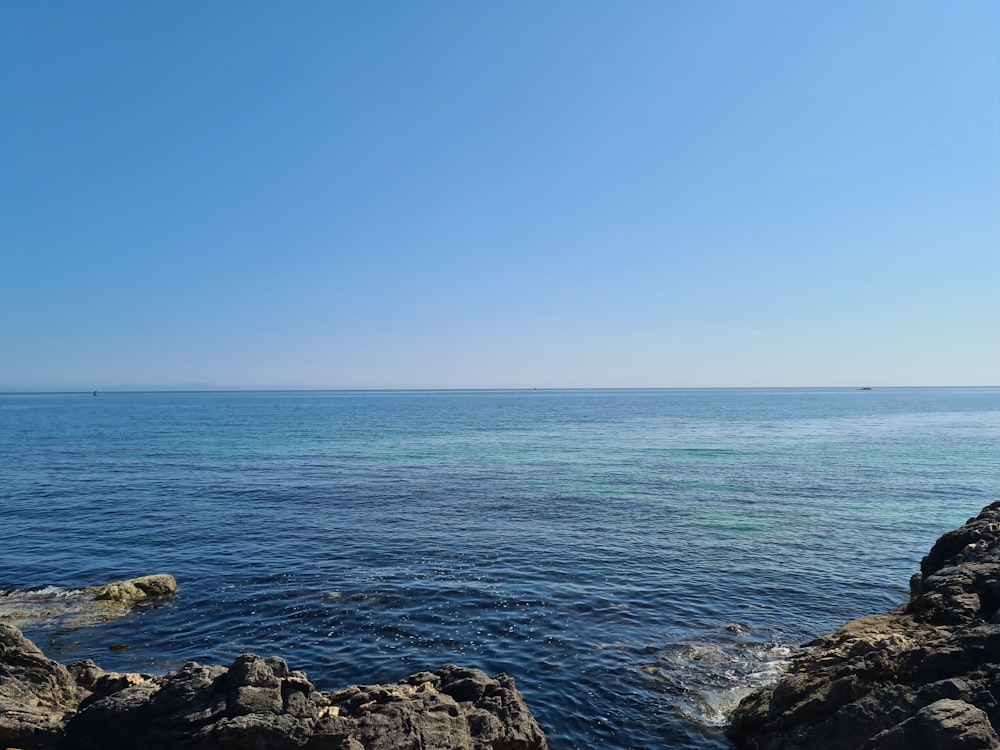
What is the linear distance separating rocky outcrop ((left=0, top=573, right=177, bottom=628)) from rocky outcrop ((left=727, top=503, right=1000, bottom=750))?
22711mm

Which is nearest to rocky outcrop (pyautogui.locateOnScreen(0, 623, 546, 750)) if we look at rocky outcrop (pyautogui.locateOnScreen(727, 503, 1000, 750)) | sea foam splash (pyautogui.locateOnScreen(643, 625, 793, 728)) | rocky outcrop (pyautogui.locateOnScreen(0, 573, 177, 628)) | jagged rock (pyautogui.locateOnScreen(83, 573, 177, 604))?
sea foam splash (pyautogui.locateOnScreen(643, 625, 793, 728))

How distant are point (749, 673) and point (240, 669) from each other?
14.7 m

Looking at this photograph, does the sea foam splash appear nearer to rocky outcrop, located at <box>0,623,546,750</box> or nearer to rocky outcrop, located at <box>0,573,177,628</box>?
rocky outcrop, located at <box>0,623,546,750</box>

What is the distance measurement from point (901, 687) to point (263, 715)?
14.4m

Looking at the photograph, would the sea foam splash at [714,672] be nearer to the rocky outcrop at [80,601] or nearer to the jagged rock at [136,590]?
the jagged rock at [136,590]

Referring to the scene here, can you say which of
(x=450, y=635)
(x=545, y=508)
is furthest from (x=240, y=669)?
(x=545, y=508)

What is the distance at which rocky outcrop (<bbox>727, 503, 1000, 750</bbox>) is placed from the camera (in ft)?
→ 41.9

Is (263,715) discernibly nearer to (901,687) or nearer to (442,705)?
(442,705)

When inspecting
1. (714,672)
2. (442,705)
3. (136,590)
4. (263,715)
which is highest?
(263,715)

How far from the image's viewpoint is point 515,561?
30.8 m

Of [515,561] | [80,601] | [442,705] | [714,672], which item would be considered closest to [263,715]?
[442,705]

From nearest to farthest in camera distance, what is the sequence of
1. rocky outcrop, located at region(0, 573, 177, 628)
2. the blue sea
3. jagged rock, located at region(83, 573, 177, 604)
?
the blue sea, rocky outcrop, located at region(0, 573, 177, 628), jagged rock, located at region(83, 573, 177, 604)

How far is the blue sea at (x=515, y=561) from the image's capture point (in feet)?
64.3

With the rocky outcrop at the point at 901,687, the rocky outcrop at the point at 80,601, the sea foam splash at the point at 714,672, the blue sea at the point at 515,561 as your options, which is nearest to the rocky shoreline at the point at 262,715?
the blue sea at the point at 515,561
